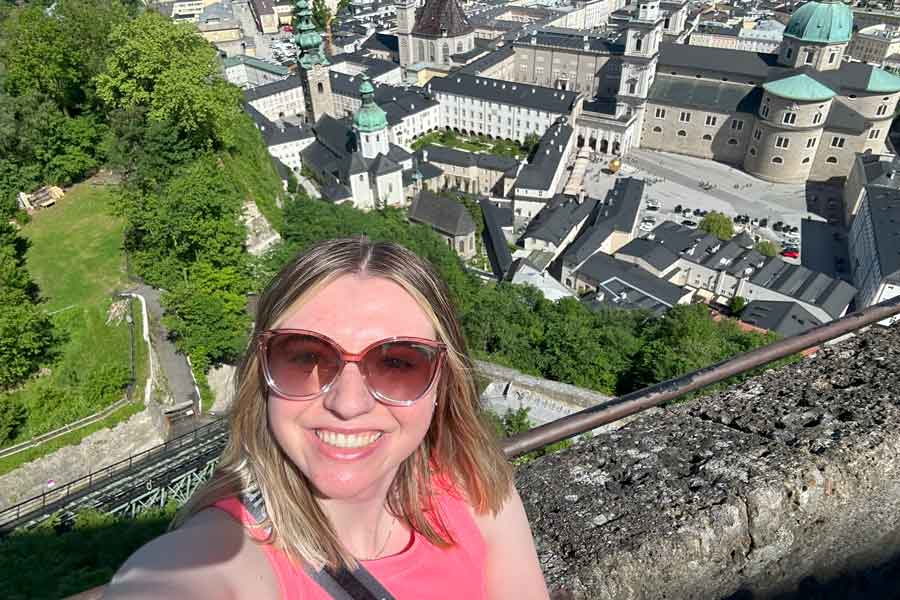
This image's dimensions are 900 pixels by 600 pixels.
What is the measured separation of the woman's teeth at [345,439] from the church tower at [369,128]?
47430 millimetres

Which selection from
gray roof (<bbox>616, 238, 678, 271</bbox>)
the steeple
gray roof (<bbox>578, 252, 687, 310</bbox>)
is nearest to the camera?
gray roof (<bbox>578, 252, 687, 310</bbox>)

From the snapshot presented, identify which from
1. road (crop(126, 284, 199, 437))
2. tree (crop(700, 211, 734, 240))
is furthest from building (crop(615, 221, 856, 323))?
road (crop(126, 284, 199, 437))

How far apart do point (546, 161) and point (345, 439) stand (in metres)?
53.1

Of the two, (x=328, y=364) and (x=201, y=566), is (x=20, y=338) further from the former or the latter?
(x=201, y=566)

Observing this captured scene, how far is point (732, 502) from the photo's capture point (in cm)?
409

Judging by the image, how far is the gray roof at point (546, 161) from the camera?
168ft

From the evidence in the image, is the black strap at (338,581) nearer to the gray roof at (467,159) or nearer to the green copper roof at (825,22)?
the gray roof at (467,159)

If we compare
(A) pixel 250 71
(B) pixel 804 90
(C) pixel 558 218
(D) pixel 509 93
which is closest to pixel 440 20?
(D) pixel 509 93

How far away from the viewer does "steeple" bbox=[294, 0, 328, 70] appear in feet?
174

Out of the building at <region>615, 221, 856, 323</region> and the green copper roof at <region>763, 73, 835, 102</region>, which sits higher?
the green copper roof at <region>763, 73, 835, 102</region>

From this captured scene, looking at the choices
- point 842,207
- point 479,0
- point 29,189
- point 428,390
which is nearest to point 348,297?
point 428,390

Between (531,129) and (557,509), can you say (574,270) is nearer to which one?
(531,129)

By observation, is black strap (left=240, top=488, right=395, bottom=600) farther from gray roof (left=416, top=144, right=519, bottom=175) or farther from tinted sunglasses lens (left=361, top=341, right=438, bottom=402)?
gray roof (left=416, top=144, right=519, bottom=175)

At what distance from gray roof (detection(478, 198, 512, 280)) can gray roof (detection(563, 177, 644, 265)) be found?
4.38 m
